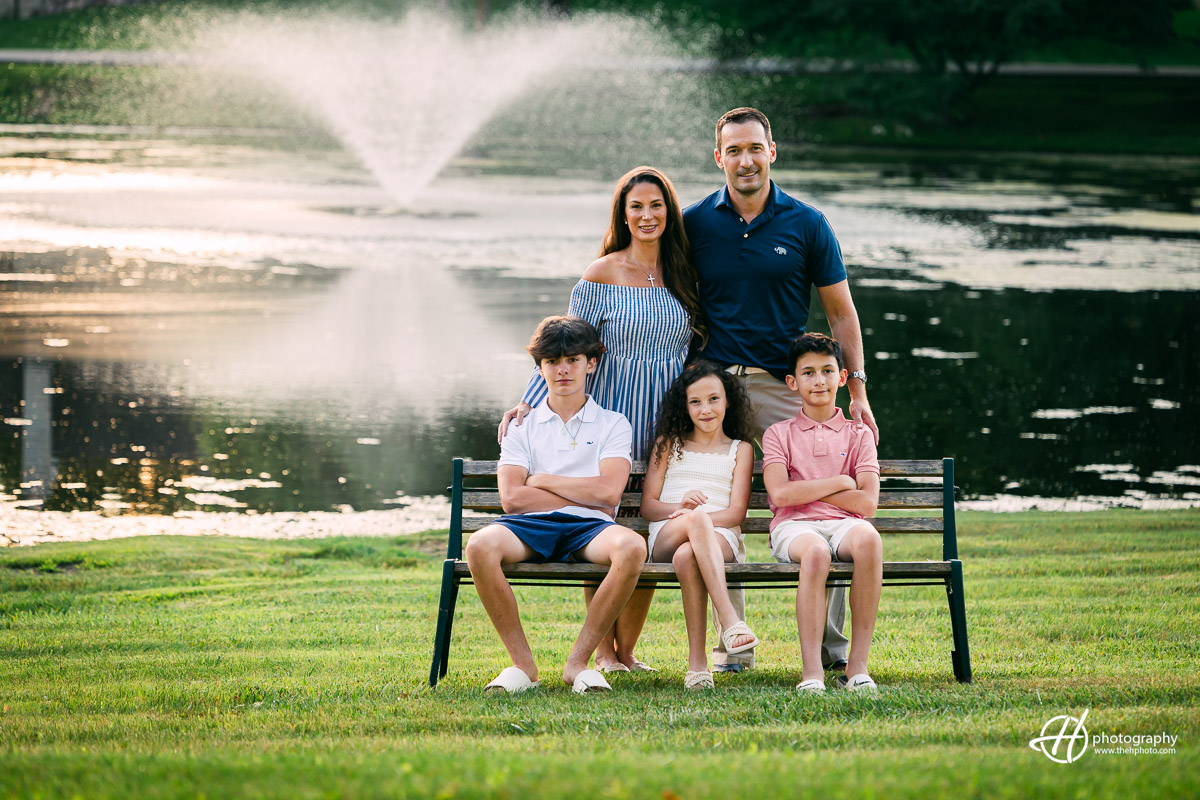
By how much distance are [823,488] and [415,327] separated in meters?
10.4

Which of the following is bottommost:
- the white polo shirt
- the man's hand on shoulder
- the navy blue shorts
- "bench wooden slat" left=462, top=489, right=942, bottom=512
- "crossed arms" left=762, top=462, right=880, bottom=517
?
the navy blue shorts

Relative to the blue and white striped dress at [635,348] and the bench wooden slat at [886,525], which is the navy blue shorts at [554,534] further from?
the blue and white striped dress at [635,348]

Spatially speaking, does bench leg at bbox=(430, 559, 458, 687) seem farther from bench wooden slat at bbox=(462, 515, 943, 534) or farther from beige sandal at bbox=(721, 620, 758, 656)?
beige sandal at bbox=(721, 620, 758, 656)

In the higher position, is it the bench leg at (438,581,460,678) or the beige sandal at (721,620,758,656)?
the beige sandal at (721,620,758,656)

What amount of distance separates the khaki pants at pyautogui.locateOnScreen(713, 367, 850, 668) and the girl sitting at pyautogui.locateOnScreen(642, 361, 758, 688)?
0.16m

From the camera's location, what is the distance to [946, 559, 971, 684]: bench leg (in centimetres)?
502

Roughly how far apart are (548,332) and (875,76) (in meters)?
39.5

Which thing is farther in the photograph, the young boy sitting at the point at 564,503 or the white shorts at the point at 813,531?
the white shorts at the point at 813,531

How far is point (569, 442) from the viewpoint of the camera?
5.29 metres

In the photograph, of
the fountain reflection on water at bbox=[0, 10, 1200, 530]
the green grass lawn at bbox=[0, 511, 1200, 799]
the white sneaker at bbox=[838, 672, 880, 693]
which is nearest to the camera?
the green grass lawn at bbox=[0, 511, 1200, 799]

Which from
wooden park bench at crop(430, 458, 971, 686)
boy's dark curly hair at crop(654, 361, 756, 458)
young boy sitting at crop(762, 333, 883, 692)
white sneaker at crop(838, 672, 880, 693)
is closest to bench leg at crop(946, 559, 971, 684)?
wooden park bench at crop(430, 458, 971, 686)

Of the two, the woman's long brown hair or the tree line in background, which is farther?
the tree line in background

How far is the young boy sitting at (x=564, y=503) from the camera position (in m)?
4.93

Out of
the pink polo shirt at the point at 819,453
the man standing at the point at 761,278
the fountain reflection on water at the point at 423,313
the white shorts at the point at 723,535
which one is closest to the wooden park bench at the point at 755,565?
the white shorts at the point at 723,535
